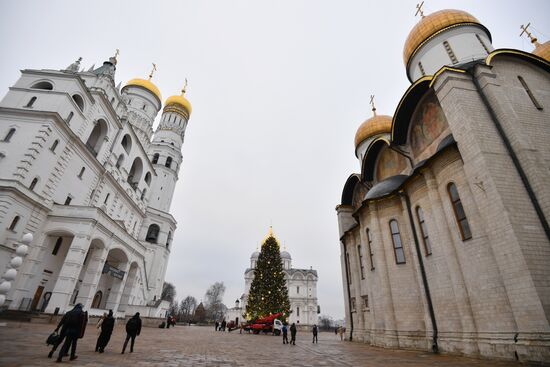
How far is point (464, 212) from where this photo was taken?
11.6 metres

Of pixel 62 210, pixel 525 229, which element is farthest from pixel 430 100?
pixel 62 210

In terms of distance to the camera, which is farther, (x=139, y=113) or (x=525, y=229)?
(x=139, y=113)

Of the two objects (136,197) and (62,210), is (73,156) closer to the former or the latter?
(62,210)

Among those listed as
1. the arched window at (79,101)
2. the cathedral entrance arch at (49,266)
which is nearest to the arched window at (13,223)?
the cathedral entrance arch at (49,266)

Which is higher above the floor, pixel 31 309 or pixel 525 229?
pixel 525 229

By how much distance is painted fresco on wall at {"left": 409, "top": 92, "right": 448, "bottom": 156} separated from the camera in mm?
14653

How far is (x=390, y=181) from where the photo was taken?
57.4 feet

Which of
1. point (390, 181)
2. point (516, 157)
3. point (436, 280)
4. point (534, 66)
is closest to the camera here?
point (516, 157)

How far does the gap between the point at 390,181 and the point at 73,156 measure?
24.3m

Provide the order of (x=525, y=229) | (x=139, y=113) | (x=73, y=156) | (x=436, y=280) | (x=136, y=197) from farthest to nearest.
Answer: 1. (x=139, y=113)
2. (x=136, y=197)
3. (x=73, y=156)
4. (x=436, y=280)
5. (x=525, y=229)

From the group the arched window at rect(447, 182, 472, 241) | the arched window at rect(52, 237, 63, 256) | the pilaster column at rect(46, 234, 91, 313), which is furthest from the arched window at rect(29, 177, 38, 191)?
the arched window at rect(447, 182, 472, 241)

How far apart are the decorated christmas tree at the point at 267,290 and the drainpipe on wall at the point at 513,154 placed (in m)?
30.0

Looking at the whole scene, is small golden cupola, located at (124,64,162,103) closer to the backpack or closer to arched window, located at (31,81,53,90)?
arched window, located at (31,81,53,90)

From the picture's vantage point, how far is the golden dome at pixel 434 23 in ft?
62.1
